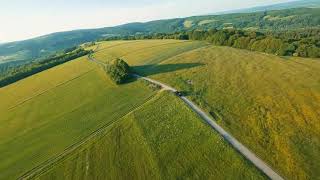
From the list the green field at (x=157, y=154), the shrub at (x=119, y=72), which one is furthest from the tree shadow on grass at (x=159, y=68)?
the green field at (x=157, y=154)

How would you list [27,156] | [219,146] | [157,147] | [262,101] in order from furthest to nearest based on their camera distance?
1. [262,101]
2. [27,156]
3. [157,147]
4. [219,146]

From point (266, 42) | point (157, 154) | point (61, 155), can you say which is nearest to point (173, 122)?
point (157, 154)

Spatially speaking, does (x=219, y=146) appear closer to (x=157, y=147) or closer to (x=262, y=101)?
(x=157, y=147)

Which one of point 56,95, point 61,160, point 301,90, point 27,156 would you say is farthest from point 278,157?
point 56,95

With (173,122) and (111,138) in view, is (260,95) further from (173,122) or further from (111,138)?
Result: (111,138)

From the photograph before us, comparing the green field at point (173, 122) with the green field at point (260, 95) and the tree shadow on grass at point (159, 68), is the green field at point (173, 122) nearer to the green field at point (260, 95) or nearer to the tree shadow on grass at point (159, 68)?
the green field at point (260, 95)
